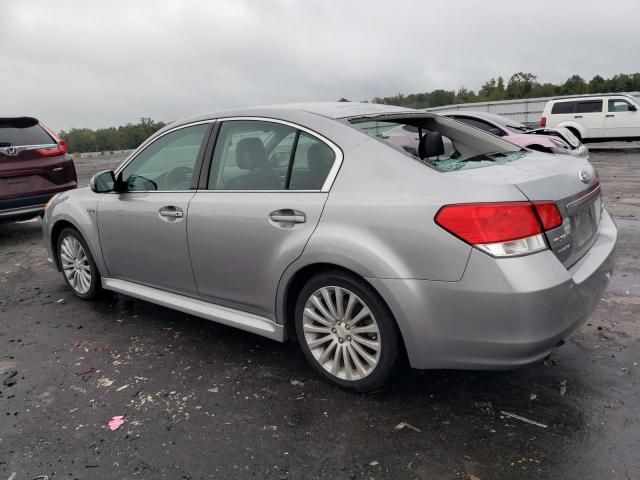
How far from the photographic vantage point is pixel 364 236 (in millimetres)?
2775

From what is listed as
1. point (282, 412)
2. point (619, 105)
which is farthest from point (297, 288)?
point (619, 105)

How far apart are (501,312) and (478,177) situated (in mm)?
689

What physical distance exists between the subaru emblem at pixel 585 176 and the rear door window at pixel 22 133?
7218mm

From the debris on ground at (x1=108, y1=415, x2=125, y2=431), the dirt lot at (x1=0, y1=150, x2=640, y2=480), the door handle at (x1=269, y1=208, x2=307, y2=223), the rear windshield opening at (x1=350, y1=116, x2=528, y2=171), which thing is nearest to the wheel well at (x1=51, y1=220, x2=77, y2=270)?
the dirt lot at (x1=0, y1=150, x2=640, y2=480)

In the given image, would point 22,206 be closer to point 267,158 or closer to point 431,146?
point 267,158

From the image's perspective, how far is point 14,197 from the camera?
292 inches

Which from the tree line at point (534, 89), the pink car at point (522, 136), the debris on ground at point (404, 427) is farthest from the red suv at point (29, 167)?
the tree line at point (534, 89)

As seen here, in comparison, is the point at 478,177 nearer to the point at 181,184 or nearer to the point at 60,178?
the point at 181,184

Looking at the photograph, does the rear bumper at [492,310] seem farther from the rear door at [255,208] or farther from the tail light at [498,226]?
the rear door at [255,208]

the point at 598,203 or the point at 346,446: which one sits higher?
the point at 598,203

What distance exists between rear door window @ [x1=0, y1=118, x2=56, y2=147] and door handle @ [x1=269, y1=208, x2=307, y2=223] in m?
5.96

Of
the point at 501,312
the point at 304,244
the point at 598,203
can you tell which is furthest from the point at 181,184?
the point at 598,203

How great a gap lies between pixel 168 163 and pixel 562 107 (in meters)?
18.5

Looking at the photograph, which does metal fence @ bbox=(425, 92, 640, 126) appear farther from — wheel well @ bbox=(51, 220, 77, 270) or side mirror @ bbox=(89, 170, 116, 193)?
side mirror @ bbox=(89, 170, 116, 193)
